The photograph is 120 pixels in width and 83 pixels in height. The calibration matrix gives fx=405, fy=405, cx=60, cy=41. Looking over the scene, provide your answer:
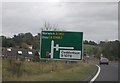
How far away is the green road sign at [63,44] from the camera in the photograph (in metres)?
31.6

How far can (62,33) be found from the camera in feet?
104

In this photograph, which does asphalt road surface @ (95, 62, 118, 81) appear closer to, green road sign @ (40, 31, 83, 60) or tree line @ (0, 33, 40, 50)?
green road sign @ (40, 31, 83, 60)

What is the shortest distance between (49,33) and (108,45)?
102050 mm

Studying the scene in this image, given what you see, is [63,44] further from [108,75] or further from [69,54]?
[108,75]

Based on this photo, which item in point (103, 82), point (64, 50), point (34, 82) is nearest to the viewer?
point (34, 82)

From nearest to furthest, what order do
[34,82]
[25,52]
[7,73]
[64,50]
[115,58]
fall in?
1. [34,82]
2. [7,73]
3. [64,50]
4. [25,52]
5. [115,58]

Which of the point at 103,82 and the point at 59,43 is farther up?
the point at 59,43

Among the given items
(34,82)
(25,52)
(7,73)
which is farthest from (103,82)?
(25,52)

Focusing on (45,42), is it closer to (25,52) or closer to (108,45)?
(25,52)

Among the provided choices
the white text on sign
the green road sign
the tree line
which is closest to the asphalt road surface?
the white text on sign

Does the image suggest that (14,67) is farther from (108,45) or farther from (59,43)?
(108,45)

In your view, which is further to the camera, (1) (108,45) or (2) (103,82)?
(1) (108,45)

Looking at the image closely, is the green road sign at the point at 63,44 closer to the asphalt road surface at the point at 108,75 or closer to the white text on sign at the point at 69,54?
the white text on sign at the point at 69,54

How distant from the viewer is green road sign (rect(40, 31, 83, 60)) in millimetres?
31578
